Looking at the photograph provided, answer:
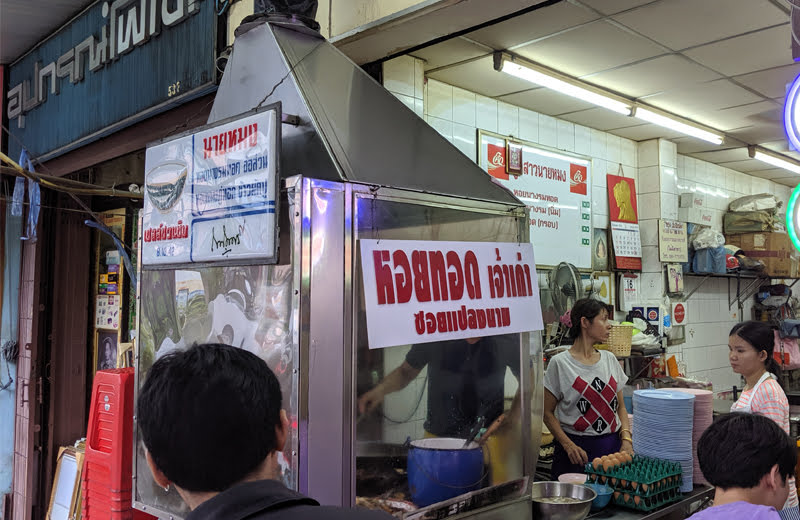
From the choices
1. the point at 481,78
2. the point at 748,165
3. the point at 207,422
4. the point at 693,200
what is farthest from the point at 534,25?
the point at 748,165

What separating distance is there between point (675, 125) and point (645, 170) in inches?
25.4

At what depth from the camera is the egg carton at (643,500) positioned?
247 cm

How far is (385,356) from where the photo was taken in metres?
2.07

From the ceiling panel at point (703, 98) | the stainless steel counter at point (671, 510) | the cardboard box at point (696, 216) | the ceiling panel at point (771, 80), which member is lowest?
the stainless steel counter at point (671, 510)

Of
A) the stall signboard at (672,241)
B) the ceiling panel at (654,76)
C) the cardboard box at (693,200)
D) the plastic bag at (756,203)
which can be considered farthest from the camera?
the plastic bag at (756,203)

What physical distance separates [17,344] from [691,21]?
5.68 metres

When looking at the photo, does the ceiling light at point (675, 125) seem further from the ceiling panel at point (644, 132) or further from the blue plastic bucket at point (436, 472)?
the blue plastic bucket at point (436, 472)

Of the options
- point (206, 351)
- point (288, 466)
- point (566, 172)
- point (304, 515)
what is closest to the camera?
point (304, 515)

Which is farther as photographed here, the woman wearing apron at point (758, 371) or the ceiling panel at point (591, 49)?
the ceiling panel at point (591, 49)

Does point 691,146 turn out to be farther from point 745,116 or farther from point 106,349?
point 106,349

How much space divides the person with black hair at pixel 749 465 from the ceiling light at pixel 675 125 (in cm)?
351

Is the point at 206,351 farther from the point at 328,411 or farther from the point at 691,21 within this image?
the point at 691,21

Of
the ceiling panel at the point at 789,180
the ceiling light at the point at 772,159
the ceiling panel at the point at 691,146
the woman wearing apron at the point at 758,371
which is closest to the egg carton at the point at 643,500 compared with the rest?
the woman wearing apron at the point at 758,371

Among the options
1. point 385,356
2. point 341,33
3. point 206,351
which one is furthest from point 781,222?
point 206,351
